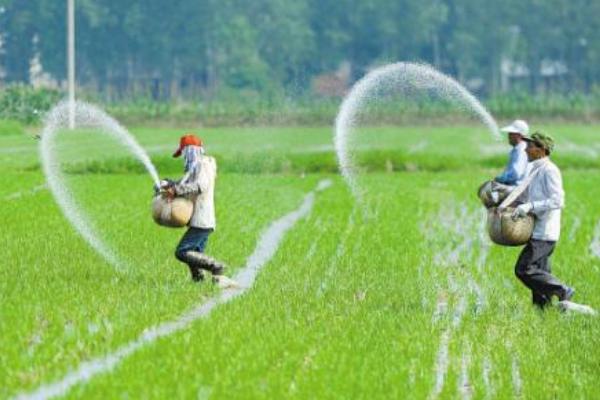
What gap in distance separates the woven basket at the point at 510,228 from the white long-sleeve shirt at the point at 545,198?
7 cm

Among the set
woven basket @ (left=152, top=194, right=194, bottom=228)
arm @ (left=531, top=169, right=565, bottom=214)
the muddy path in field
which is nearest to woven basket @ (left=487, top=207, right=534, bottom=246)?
arm @ (left=531, top=169, right=565, bottom=214)

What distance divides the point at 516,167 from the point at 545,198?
0.51 metres

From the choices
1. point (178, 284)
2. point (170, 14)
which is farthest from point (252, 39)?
point (178, 284)

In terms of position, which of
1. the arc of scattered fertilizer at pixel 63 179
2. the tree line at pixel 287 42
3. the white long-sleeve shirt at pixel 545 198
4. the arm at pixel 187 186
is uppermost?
the white long-sleeve shirt at pixel 545 198

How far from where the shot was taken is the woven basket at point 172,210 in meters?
11.6

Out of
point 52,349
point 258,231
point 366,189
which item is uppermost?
point 52,349

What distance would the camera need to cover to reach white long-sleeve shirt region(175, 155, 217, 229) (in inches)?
457

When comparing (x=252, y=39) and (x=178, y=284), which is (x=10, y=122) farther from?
(x=252, y=39)

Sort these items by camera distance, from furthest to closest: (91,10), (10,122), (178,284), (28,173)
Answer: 1. (91,10)
2. (10,122)
3. (28,173)
4. (178,284)

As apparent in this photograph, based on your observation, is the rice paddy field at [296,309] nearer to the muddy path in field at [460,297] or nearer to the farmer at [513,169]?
the muddy path in field at [460,297]

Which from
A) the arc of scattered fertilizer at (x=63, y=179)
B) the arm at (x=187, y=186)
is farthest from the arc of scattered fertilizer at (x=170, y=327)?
the arc of scattered fertilizer at (x=63, y=179)

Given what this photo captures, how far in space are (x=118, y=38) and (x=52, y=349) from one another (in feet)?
257

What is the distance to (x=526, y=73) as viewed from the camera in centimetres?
10131

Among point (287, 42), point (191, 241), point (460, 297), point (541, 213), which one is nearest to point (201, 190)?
point (191, 241)
